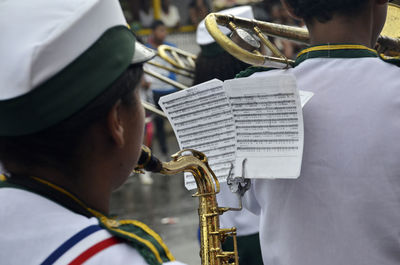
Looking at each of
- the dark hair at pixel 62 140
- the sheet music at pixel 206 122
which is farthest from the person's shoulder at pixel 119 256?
the sheet music at pixel 206 122

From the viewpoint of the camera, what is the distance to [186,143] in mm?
2119

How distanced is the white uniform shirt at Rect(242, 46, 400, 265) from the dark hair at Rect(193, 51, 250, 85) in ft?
4.70

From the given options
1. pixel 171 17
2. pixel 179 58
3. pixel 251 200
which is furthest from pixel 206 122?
pixel 171 17

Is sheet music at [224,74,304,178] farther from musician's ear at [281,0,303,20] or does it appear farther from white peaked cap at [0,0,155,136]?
white peaked cap at [0,0,155,136]

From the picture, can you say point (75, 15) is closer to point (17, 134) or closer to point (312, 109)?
point (17, 134)

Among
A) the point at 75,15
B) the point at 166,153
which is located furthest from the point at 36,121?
the point at 166,153

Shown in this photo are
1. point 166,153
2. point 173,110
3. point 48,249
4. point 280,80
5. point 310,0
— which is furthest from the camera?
point 166,153

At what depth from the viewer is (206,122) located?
2.05 meters

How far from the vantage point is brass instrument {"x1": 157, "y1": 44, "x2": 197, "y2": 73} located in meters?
4.16

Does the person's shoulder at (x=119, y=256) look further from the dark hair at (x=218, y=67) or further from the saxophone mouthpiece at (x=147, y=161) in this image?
the dark hair at (x=218, y=67)

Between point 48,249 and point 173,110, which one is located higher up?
point 48,249

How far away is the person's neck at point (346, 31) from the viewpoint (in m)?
1.95

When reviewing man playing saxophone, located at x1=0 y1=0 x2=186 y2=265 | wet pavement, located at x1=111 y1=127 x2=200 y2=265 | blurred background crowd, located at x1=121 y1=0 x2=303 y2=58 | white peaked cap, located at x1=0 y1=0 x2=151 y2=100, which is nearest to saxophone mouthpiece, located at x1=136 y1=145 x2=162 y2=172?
man playing saxophone, located at x1=0 y1=0 x2=186 y2=265

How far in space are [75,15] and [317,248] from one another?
38.9 inches
